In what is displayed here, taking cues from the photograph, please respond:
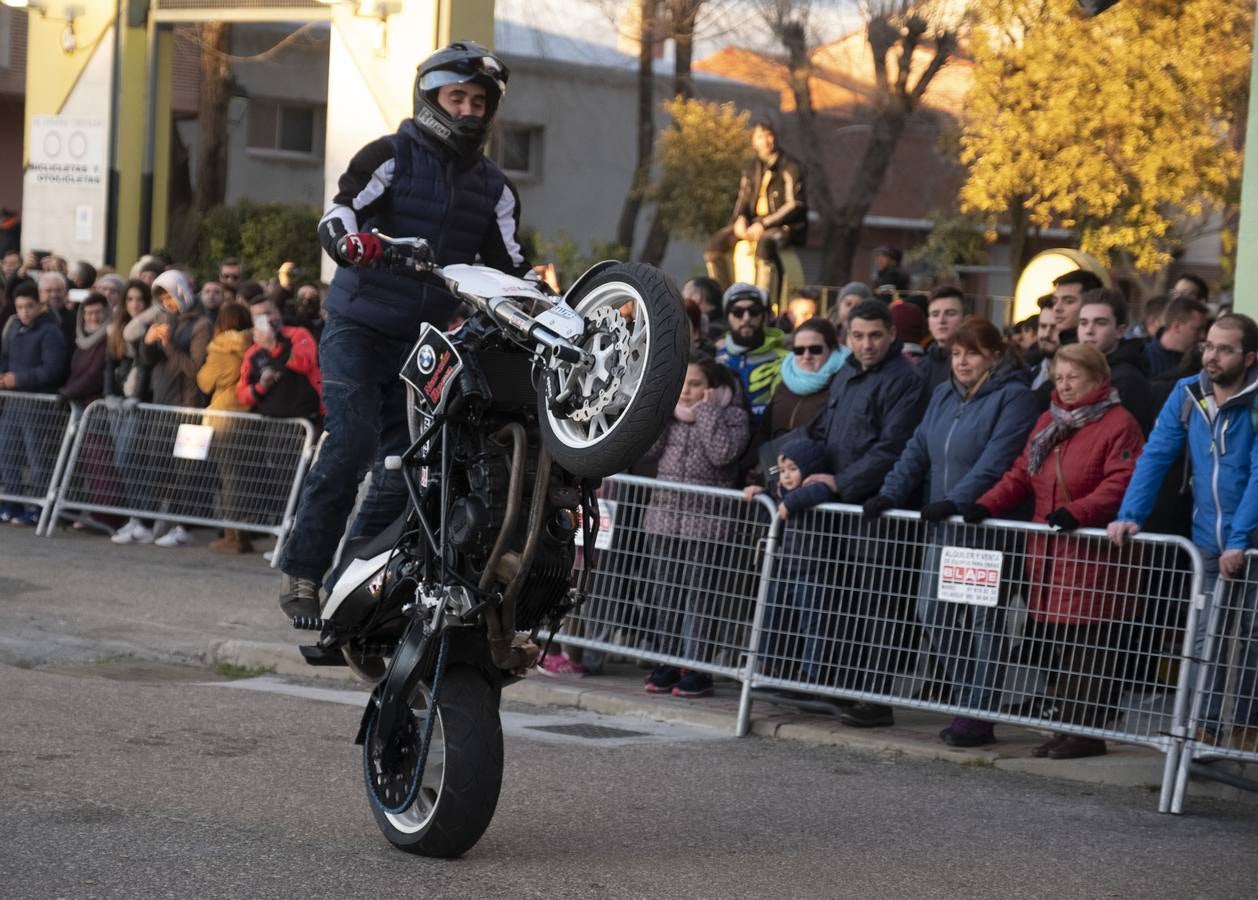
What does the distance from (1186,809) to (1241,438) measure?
1.58 m

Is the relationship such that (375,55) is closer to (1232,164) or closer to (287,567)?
(287,567)

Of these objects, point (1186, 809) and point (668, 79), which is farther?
point (668, 79)

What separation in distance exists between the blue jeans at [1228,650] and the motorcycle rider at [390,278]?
309cm

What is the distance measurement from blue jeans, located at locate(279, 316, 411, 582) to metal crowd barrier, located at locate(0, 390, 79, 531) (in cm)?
798

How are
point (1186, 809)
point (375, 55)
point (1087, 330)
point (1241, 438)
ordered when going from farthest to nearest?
point (375, 55)
point (1087, 330)
point (1241, 438)
point (1186, 809)

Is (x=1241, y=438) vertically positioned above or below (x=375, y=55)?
below

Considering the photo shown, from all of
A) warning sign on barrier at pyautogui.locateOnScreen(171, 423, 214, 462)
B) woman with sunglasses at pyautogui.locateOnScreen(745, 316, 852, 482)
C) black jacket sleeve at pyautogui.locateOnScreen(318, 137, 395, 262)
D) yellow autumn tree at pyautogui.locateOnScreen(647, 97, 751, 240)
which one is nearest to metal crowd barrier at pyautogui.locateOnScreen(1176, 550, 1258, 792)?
woman with sunglasses at pyautogui.locateOnScreen(745, 316, 852, 482)

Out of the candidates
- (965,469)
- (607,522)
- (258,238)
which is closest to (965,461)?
(965,469)

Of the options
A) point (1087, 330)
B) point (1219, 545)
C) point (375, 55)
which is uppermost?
point (375, 55)

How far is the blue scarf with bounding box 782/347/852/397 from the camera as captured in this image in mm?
9492

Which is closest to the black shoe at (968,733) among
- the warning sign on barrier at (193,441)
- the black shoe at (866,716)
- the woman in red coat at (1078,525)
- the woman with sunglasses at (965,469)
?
the woman with sunglasses at (965,469)

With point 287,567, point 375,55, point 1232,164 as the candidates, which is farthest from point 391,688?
point 1232,164

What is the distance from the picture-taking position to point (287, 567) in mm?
6832

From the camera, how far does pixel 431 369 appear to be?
19.2 ft
